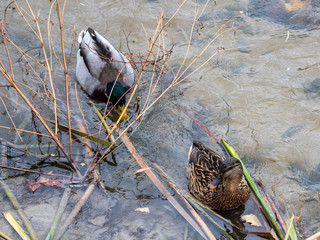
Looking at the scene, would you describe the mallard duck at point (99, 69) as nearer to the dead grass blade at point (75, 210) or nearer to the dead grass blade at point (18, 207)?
the dead grass blade at point (75, 210)

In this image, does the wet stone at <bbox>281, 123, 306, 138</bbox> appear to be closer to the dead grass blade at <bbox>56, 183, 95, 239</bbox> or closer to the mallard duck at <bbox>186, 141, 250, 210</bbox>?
the mallard duck at <bbox>186, 141, 250, 210</bbox>

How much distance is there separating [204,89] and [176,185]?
1848 mm

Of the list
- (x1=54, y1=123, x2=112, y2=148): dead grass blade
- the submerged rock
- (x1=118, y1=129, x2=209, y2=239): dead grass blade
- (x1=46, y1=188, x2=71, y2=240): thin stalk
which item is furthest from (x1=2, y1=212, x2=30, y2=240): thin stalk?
the submerged rock

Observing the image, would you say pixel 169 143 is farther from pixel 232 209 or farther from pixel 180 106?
pixel 232 209

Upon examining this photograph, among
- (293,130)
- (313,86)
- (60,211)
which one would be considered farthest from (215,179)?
(313,86)

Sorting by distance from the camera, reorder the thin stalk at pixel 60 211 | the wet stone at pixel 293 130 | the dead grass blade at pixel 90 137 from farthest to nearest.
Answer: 1. the wet stone at pixel 293 130
2. the dead grass blade at pixel 90 137
3. the thin stalk at pixel 60 211

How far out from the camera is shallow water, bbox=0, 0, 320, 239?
4379mm

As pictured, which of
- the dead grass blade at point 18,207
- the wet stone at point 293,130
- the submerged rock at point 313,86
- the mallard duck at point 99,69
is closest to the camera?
the dead grass blade at point 18,207

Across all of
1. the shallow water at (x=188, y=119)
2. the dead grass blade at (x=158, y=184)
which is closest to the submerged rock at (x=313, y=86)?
the shallow water at (x=188, y=119)

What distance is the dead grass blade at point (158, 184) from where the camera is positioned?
4.19 m

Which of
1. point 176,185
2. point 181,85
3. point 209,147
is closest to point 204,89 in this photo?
point 181,85

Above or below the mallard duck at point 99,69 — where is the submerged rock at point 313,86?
below

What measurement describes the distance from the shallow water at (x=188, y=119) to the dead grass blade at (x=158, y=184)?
9 cm

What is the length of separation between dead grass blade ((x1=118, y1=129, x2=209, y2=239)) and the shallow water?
85 mm
